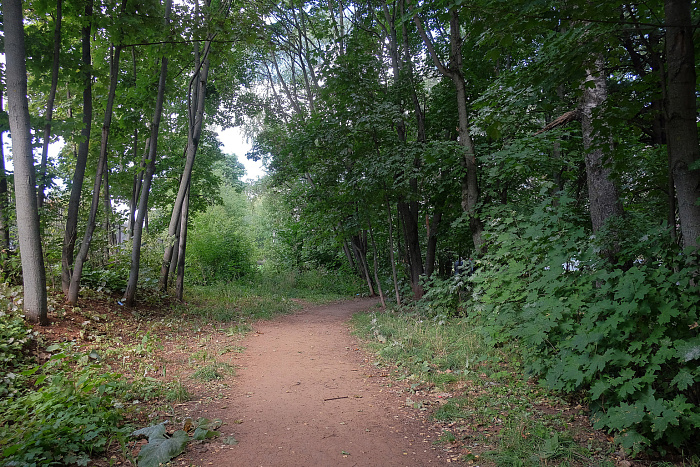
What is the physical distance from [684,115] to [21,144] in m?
7.16

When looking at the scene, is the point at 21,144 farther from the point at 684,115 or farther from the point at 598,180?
the point at 598,180

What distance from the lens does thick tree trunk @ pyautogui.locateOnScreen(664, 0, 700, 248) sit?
306cm

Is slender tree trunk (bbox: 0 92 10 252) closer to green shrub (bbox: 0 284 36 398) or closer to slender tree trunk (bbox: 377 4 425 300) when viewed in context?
green shrub (bbox: 0 284 36 398)

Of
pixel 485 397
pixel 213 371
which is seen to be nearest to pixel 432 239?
pixel 485 397

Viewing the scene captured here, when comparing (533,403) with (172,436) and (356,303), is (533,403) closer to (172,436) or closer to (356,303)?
(172,436)

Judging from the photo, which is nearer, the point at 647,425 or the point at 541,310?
the point at 647,425

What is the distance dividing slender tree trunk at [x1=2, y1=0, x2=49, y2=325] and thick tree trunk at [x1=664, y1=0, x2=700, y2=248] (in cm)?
701

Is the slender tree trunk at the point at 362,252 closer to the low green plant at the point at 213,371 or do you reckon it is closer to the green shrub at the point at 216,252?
the green shrub at the point at 216,252

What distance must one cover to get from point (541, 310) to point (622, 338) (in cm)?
87

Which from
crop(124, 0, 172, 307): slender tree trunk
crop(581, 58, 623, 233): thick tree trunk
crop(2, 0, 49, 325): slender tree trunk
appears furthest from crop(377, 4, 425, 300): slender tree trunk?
crop(2, 0, 49, 325): slender tree trunk

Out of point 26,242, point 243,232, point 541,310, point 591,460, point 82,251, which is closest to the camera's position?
point 591,460

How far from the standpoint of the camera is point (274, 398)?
4.64 m

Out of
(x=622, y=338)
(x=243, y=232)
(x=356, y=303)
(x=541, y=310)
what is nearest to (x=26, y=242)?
(x=541, y=310)

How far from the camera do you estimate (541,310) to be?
4113 mm
